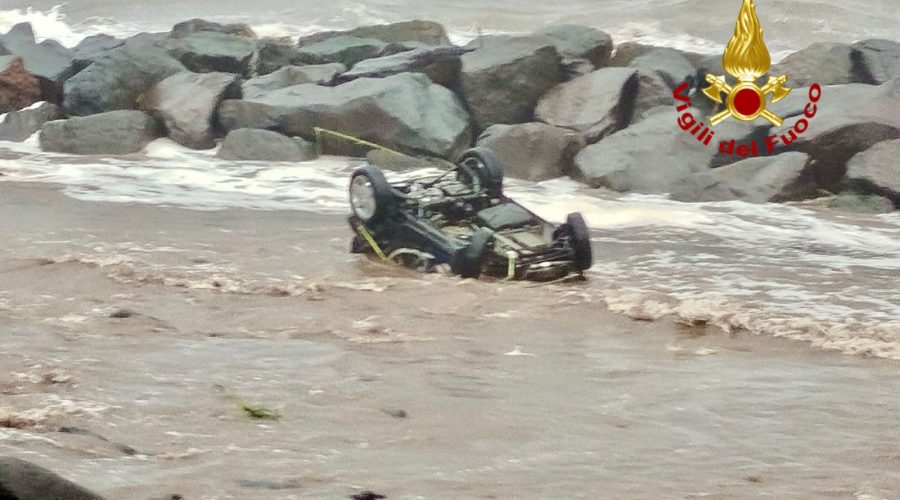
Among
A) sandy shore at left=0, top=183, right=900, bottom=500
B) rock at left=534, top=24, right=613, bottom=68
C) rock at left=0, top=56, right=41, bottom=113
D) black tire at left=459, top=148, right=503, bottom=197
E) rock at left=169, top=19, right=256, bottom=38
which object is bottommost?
sandy shore at left=0, top=183, right=900, bottom=500

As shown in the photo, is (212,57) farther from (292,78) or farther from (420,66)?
(420,66)

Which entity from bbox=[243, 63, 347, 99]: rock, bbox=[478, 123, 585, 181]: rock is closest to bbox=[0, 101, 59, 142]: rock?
bbox=[243, 63, 347, 99]: rock

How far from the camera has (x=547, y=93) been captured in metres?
12.3

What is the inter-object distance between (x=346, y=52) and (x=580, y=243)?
7.87 meters

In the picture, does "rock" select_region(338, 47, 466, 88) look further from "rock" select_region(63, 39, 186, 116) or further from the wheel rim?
the wheel rim

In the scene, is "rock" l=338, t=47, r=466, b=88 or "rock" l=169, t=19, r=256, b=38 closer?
"rock" l=338, t=47, r=466, b=88

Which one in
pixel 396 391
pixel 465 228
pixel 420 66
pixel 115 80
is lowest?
pixel 396 391

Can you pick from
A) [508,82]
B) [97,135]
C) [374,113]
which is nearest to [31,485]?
[374,113]

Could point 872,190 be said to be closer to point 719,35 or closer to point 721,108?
point 721,108

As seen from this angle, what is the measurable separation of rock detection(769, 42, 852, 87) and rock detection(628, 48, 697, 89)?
3.02 feet

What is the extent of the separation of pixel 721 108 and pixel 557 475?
941 cm

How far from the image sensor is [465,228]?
7.12 meters

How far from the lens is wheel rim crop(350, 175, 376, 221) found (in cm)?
703

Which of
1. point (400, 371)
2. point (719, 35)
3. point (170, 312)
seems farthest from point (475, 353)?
point (719, 35)
